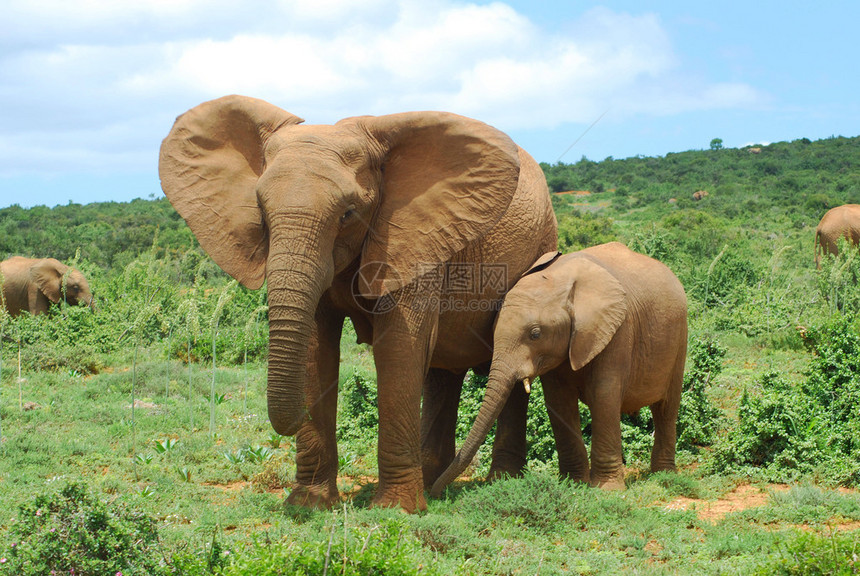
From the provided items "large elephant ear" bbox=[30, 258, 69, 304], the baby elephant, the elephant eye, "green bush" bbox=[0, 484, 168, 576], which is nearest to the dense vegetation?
"green bush" bbox=[0, 484, 168, 576]

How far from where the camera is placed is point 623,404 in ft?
23.0

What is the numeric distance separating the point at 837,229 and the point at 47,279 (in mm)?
16492

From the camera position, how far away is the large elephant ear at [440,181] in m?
5.69

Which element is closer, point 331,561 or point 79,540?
point 331,561

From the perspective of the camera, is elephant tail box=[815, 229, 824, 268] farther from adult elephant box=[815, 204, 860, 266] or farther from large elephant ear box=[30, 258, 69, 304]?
large elephant ear box=[30, 258, 69, 304]

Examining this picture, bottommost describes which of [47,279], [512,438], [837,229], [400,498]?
[400,498]

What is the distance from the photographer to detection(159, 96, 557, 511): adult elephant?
5340 millimetres

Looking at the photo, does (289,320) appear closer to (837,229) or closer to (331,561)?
(331,561)

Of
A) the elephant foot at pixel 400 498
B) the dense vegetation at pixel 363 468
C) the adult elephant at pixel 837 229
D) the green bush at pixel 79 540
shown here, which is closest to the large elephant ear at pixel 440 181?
the elephant foot at pixel 400 498

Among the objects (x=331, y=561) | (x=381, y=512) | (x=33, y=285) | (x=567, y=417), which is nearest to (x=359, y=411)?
(x=567, y=417)

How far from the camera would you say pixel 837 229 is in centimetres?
1794

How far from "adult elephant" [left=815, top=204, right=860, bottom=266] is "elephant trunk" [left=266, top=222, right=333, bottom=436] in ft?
50.1

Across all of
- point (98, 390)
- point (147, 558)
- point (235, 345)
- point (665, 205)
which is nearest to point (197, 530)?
point (147, 558)

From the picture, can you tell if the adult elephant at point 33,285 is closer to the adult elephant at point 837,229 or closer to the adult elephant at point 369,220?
the adult elephant at point 369,220
